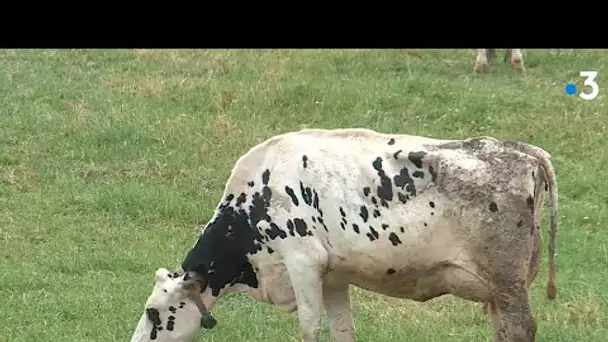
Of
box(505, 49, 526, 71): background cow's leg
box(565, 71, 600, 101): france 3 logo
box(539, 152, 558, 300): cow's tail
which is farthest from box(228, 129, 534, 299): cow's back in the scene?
box(505, 49, 526, 71): background cow's leg

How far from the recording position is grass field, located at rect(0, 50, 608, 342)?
800 centimetres

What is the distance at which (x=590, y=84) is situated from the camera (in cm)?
1403

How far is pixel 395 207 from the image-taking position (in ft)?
20.1

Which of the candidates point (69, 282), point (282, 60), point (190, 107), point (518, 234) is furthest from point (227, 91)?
point (518, 234)

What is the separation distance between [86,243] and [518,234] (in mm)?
4733

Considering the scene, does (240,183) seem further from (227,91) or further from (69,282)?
(227,91)

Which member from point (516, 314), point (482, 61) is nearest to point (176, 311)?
point (516, 314)

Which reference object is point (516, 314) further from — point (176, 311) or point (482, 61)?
point (482, 61)

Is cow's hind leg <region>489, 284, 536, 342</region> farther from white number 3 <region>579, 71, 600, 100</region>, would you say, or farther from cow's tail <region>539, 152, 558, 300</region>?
white number 3 <region>579, 71, 600, 100</region>

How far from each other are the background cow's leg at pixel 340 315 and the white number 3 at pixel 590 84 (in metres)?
7.39

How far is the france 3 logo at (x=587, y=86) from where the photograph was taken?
13.5m

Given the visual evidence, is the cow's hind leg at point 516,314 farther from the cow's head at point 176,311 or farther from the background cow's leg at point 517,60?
the background cow's leg at point 517,60

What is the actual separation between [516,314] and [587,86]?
847 centimetres

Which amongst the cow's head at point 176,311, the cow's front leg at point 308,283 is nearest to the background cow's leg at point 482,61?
the cow's head at point 176,311
